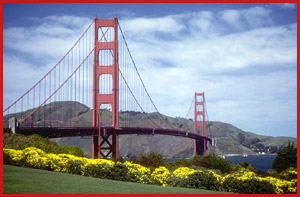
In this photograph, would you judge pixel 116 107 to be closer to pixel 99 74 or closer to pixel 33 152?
pixel 99 74

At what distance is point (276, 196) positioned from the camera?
488 inches

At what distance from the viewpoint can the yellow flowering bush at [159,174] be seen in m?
13.7

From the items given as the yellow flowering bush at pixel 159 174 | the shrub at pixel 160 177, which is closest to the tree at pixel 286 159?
the yellow flowering bush at pixel 159 174

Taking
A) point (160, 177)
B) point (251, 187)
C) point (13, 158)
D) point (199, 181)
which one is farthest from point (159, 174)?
point (13, 158)

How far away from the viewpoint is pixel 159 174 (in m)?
14.9

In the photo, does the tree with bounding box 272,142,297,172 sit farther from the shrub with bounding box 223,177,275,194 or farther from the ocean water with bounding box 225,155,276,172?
the ocean water with bounding box 225,155,276,172

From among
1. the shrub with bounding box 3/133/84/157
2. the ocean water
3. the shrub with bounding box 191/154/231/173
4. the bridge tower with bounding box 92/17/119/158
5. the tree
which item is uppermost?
the bridge tower with bounding box 92/17/119/158

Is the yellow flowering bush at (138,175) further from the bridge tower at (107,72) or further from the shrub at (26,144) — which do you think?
the bridge tower at (107,72)

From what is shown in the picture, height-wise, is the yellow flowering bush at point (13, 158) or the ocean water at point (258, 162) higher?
the yellow flowering bush at point (13, 158)

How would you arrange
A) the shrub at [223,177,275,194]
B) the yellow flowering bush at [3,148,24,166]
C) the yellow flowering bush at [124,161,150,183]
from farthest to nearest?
the yellow flowering bush at [3,148,24,166] → the yellow flowering bush at [124,161,150,183] → the shrub at [223,177,275,194]

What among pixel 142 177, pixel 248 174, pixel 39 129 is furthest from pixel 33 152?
Answer: pixel 39 129

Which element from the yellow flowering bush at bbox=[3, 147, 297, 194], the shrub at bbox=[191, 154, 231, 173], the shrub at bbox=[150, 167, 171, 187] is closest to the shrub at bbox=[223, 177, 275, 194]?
the yellow flowering bush at bbox=[3, 147, 297, 194]

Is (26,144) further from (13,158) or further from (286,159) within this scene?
(286,159)

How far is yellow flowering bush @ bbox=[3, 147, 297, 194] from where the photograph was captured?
13.7m
